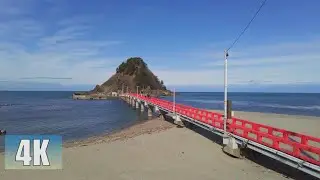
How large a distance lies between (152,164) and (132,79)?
146479 mm

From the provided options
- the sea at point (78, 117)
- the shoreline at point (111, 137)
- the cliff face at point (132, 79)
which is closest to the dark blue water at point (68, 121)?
the sea at point (78, 117)

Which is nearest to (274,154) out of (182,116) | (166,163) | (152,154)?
(166,163)

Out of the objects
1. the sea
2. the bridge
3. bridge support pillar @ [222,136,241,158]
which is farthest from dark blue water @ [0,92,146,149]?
bridge support pillar @ [222,136,241,158]

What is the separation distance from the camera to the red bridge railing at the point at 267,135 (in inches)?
472

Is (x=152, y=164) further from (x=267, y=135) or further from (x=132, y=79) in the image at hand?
(x=132, y=79)

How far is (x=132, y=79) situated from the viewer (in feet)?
527

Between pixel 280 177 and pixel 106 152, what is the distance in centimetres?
892

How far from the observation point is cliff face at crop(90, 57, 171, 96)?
154375 mm

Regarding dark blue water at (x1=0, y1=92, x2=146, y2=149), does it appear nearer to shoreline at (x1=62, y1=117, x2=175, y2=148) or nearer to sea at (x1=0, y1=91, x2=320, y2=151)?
sea at (x1=0, y1=91, x2=320, y2=151)

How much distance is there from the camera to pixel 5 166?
14.8 meters

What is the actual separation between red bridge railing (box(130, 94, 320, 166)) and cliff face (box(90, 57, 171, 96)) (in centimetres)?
11381

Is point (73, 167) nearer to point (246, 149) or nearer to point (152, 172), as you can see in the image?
point (152, 172)

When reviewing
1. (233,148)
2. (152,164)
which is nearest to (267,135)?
(233,148)

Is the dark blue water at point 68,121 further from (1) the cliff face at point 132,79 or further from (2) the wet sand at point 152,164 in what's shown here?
(1) the cliff face at point 132,79
